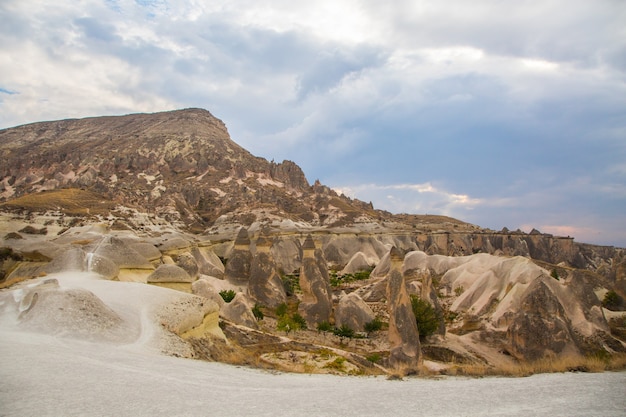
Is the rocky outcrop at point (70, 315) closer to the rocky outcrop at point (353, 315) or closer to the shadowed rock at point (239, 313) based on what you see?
the shadowed rock at point (239, 313)

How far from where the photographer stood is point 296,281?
132 feet

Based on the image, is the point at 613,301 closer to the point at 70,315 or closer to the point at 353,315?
the point at 353,315

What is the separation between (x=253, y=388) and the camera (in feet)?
23.1

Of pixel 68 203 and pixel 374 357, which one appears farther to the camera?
pixel 68 203

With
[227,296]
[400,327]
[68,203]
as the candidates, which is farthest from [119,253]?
[68,203]

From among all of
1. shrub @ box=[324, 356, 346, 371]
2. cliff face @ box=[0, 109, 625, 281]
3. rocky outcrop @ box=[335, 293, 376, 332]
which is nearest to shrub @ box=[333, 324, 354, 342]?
rocky outcrop @ box=[335, 293, 376, 332]

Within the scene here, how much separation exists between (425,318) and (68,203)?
5087 cm

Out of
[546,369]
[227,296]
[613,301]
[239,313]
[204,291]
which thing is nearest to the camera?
[546,369]

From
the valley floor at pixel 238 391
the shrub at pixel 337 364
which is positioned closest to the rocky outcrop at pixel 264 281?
the shrub at pixel 337 364

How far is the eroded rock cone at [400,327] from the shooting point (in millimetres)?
14711

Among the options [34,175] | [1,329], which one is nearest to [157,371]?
[1,329]

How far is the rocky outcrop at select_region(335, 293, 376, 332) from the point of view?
22.3 meters

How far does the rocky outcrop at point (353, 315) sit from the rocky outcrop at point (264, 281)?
17.8 ft

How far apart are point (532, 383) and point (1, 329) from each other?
1034 cm
